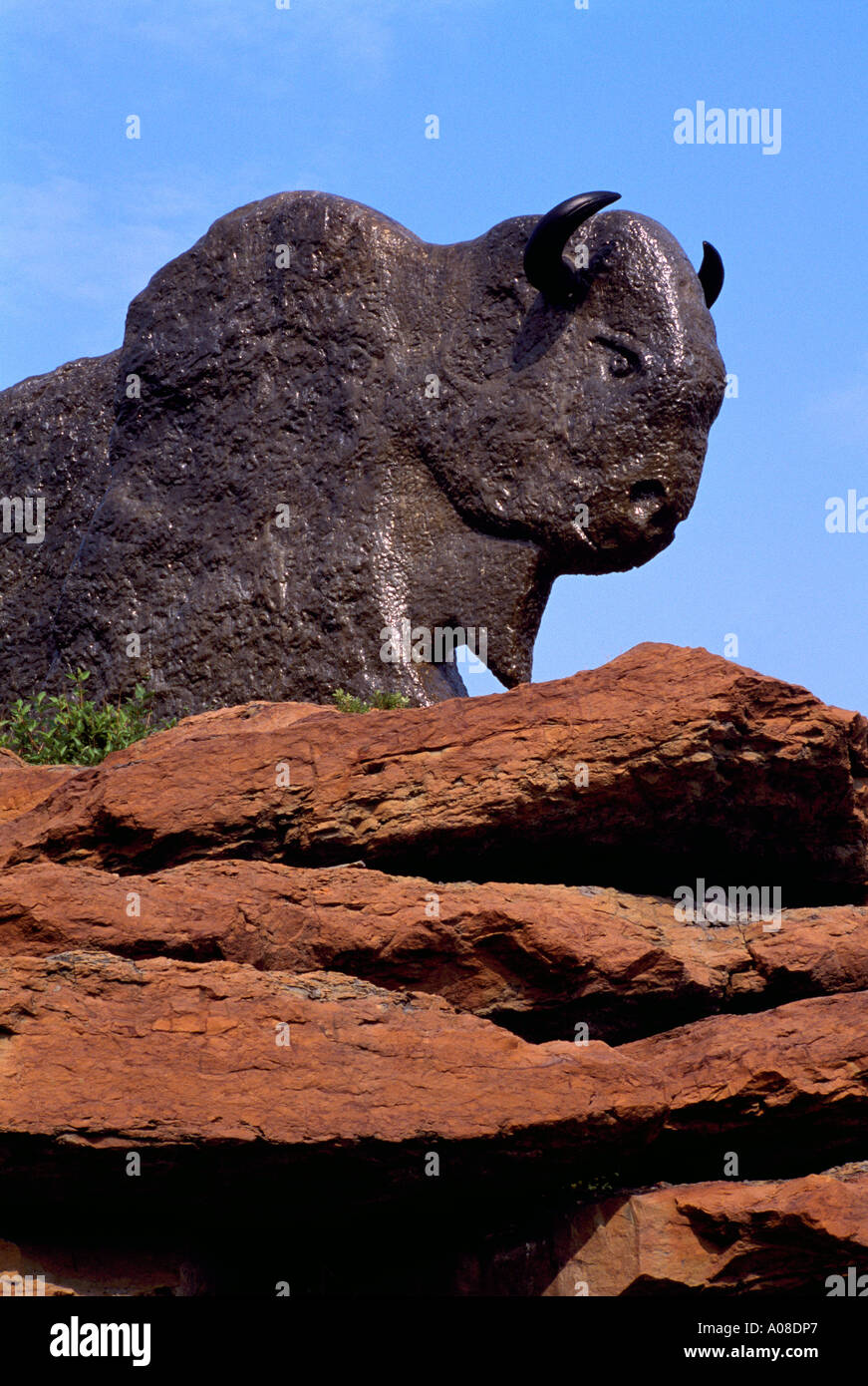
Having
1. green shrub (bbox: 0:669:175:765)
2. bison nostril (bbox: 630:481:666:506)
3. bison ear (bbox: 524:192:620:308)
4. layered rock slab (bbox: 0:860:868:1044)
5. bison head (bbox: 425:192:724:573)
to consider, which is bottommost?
layered rock slab (bbox: 0:860:868:1044)

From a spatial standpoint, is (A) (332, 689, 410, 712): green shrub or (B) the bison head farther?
(B) the bison head

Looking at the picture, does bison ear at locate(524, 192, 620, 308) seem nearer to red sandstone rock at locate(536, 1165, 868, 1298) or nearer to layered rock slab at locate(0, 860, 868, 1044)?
layered rock slab at locate(0, 860, 868, 1044)

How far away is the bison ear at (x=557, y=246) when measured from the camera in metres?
9.48

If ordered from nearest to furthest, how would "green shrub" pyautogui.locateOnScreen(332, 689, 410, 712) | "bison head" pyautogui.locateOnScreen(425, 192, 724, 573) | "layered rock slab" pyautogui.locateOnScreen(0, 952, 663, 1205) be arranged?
"layered rock slab" pyautogui.locateOnScreen(0, 952, 663, 1205) < "green shrub" pyautogui.locateOnScreen(332, 689, 410, 712) < "bison head" pyautogui.locateOnScreen(425, 192, 724, 573)

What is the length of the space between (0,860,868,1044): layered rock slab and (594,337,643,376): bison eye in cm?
416

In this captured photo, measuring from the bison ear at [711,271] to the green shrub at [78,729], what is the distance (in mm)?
4546

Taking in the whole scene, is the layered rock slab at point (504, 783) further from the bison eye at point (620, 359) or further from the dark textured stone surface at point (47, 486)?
the dark textured stone surface at point (47, 486)

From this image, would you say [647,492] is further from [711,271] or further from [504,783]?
[504,783]

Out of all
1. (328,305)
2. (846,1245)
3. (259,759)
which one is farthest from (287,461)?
(846,1245)

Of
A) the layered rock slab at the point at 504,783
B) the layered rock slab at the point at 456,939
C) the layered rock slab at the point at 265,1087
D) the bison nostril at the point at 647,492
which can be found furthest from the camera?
the bison nostril at the point at 647,492

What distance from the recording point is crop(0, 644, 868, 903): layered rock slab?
6.59m

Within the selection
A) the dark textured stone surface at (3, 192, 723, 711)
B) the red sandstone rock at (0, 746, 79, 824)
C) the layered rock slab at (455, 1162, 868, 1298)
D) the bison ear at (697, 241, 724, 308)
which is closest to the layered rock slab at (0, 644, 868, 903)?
the red sandstone rock at (0, 746, 79, 824)

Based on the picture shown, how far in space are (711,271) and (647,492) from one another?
5.80ft

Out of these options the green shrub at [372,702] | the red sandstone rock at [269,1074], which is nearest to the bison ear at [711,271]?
the green shrub at [372,702]
